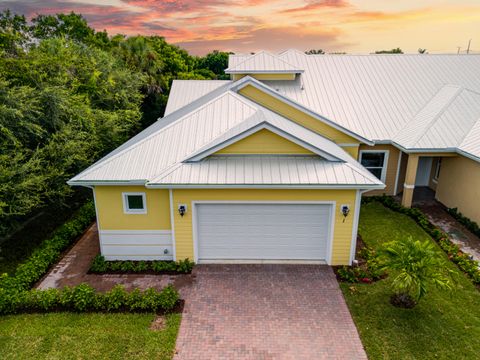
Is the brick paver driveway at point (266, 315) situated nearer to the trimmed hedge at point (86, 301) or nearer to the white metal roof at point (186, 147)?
the trimmed hedge at point (86, 301)

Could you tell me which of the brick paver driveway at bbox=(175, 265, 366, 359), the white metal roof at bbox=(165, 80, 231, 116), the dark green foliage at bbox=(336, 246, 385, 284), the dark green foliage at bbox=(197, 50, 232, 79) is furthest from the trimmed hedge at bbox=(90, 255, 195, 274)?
the dark green foliage at bbox=(197, 50, 232, 79)

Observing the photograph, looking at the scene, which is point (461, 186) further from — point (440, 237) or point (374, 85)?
point (374, 85)

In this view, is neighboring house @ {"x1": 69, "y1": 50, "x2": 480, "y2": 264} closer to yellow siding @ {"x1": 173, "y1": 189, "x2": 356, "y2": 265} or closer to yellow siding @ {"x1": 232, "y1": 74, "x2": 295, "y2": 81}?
yellow siding @ {"x1": 173, "y1": 189, "x2": 356, "y2": 265}

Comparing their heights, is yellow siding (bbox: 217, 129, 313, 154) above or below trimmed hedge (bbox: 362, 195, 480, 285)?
above

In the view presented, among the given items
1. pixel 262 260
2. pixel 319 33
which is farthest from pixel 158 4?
pixel 262 260

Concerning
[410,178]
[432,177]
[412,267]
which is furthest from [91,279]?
[432,177]

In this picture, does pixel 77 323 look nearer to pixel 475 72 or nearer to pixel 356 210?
pixel 356 210
